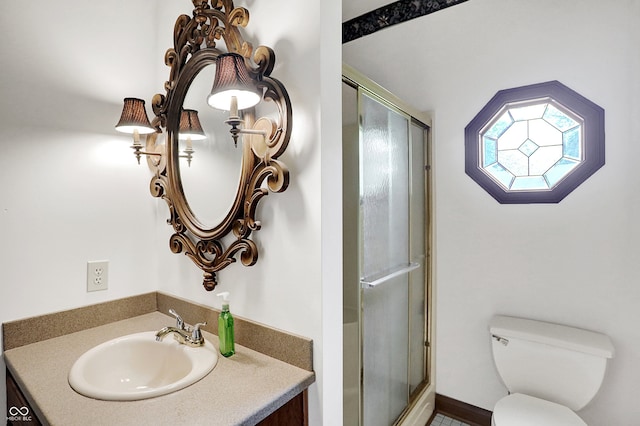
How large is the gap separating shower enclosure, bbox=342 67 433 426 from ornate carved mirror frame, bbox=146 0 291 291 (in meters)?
0.38

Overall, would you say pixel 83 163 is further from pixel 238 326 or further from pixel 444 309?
pixel 444 309

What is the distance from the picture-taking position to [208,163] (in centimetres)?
128

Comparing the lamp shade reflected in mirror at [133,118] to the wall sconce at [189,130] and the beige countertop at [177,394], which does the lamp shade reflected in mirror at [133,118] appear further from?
the beige countertop at [177,394]

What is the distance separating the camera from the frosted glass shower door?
1.40m

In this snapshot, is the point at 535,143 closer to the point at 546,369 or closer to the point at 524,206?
the point at 524,206

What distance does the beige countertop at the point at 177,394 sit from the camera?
2.50 ft

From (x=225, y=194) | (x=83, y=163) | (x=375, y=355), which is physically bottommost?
(x=375, y=355)

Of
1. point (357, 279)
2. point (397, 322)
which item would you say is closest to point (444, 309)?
point (397, 322)

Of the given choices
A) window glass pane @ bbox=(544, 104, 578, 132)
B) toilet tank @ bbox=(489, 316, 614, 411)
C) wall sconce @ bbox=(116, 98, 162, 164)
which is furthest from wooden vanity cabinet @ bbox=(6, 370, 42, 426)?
window glass pane @ bbox=(544, 104, 578, 132)

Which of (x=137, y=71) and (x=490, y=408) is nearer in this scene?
(x=137, y=71)

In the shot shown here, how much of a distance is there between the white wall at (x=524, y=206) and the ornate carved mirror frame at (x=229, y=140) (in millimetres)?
1374

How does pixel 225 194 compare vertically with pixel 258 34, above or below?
below

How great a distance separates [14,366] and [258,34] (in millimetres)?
1349

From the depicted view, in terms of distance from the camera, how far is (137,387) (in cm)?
115
